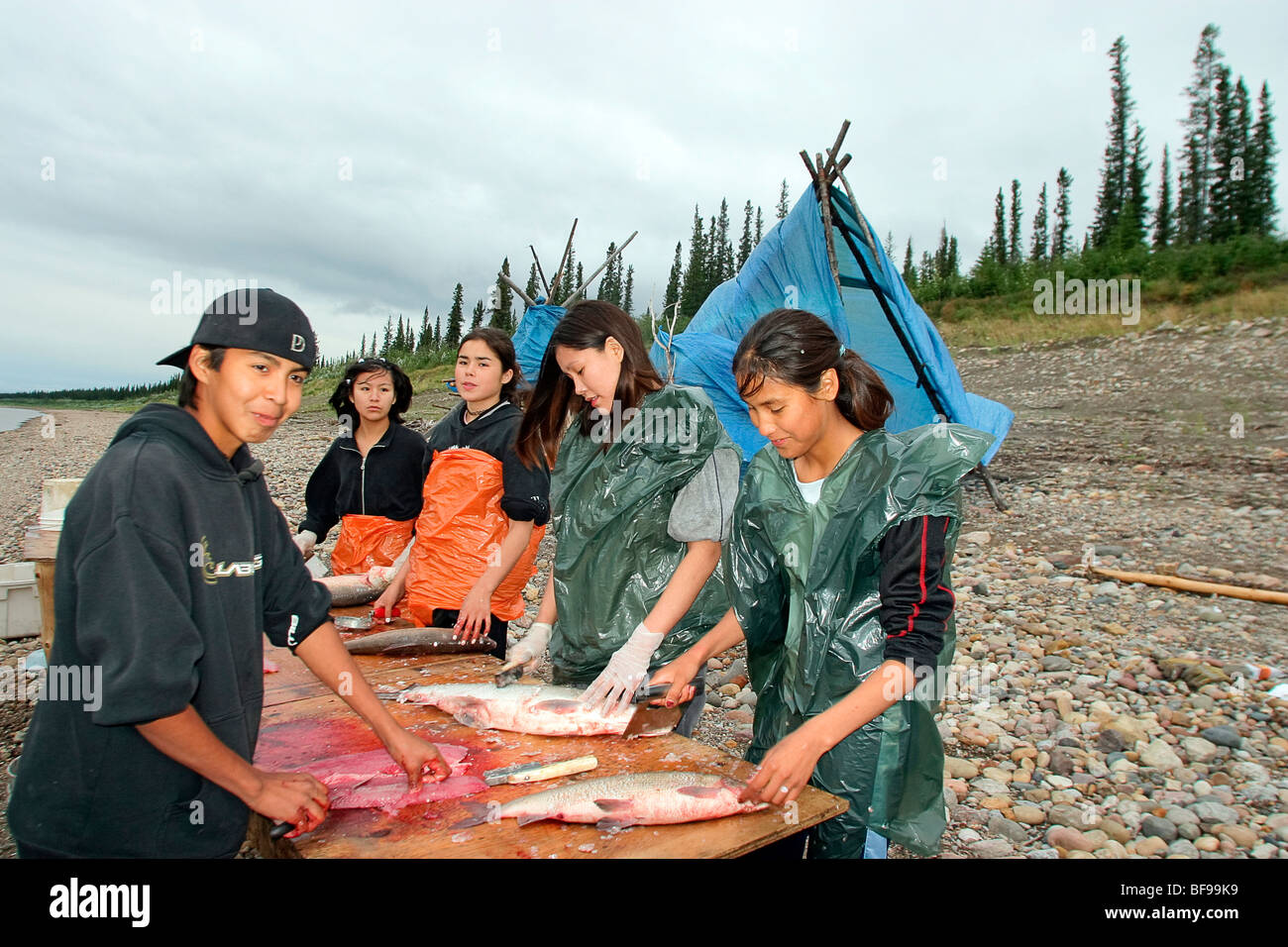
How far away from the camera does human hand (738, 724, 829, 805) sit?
203 centimetres

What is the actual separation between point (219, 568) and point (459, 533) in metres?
2.32

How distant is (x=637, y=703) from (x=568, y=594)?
0.54m

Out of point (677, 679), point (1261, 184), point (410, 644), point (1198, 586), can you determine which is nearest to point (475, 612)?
point (410, 644)

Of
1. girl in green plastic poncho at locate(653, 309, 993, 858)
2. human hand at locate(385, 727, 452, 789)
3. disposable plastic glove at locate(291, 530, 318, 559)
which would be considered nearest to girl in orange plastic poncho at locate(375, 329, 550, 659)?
disposable plastic glove at locate(291, 530, 318, 559)

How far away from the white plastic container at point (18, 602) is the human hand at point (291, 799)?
4831 mm

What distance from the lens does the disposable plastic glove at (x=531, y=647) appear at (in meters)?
3.28

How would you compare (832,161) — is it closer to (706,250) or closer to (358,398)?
(358,398)

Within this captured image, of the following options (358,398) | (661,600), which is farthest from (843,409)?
(358,398)

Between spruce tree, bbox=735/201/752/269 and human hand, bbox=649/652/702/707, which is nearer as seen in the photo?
human hand, bbox=649/652/702/707

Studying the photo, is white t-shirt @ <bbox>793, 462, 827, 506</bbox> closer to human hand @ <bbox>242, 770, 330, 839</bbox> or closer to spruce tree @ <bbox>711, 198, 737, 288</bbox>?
human hand @ <bbox>242, 770, 330, 839</bbox>

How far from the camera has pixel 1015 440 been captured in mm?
13656

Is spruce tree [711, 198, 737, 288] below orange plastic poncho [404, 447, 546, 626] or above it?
above

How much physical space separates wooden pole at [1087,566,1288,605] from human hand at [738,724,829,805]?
6.65m

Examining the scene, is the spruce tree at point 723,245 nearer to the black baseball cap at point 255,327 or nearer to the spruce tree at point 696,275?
the spruce tree at point 696,275
